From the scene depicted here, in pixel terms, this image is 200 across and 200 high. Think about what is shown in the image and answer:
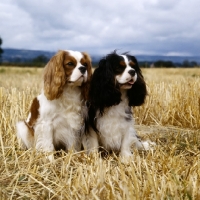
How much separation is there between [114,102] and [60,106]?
0.60 meters

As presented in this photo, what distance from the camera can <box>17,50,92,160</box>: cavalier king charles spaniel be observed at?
432cm

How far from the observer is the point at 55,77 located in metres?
4.29

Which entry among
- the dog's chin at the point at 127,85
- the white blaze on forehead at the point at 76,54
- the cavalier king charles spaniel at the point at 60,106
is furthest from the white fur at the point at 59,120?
the dog's chin at the point at 127,85

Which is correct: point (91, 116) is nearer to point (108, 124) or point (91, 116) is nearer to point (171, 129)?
point (108, 124)

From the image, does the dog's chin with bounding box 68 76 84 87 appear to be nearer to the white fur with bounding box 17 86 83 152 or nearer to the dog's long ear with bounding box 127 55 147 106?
the white fur with bounding box 17 86 83 152

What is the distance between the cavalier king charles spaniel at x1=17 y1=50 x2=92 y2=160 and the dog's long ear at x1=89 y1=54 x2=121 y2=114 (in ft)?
0.34

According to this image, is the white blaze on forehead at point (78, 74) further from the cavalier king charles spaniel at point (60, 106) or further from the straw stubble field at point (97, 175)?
the straw stubble field at point (97, 175)

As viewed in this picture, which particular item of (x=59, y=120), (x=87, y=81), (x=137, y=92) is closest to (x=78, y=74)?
(x=87, y=81)

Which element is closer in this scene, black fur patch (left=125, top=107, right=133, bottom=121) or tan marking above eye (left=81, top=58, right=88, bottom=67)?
tan marking above eye (left=81, top=58, right=88, bottom=67)

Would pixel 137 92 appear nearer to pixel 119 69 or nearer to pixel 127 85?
pixel 127 85

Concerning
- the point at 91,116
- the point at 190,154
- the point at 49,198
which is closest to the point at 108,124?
the point at 91,116

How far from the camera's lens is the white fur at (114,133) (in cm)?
465

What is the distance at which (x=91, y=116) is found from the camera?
468cm

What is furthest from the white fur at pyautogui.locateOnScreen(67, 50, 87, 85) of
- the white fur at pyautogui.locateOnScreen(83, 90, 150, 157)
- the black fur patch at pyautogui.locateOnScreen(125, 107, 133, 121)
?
the black fur patch at pyautogui.locateOnScreen(125, 107, 133, 121)
